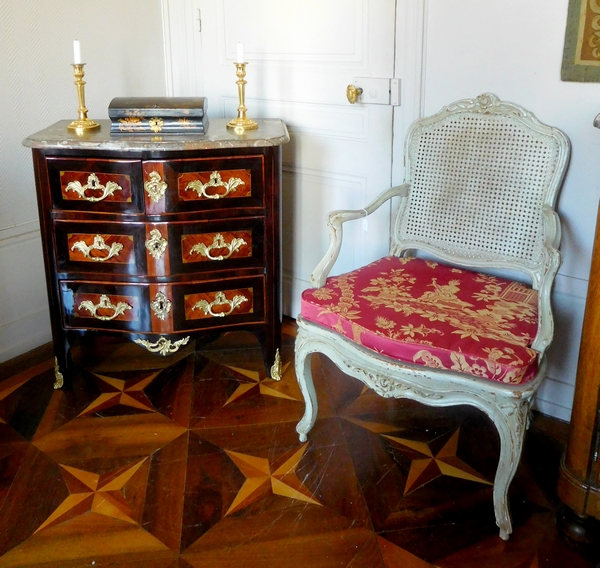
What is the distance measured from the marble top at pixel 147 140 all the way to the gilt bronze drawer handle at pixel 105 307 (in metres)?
0.51

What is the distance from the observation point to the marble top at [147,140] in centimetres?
193

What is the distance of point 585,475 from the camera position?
1498 millimetres

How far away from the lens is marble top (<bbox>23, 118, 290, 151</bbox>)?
1.93 meters

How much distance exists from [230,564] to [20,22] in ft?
6.40

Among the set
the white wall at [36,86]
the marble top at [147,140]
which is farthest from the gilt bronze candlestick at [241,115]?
the white wall at [36,86]

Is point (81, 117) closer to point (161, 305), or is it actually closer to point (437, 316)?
point (161, 305)

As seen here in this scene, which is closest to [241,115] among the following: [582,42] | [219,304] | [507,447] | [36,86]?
[219,304]

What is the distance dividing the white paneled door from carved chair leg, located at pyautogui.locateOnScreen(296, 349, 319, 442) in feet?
2.26

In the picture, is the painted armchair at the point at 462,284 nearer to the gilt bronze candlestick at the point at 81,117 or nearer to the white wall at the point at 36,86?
the gilt bronze candlestick at the point at 81,117

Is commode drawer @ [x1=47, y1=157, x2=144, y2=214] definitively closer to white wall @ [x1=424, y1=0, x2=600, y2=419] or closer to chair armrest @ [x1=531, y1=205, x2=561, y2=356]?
white wall @ [x1=424, y1=0, x2=600, y2=419]

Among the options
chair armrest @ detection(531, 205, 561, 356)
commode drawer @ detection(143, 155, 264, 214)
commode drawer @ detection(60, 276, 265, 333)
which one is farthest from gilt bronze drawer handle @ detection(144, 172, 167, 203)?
chair armrest @ detection(531, 205, 561, 356)

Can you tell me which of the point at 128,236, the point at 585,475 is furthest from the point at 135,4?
the point at 585,475

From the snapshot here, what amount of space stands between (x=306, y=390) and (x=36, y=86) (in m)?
1.52

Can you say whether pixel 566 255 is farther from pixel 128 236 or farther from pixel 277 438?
pixel 128 236
